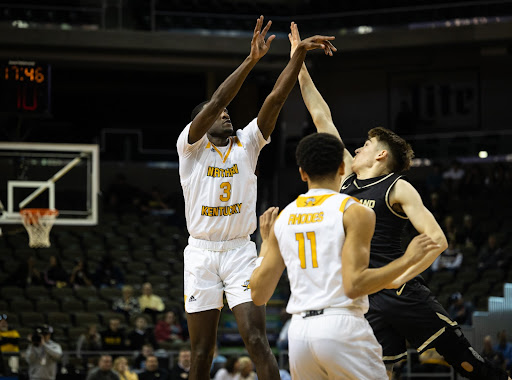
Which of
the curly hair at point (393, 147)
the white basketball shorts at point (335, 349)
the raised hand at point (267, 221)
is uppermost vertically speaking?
the curly hair at point (393, 147)

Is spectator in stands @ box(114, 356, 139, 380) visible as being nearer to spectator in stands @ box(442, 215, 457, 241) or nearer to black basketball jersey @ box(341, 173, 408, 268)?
black basketball jersey @ box(341, 173, 408, 268)

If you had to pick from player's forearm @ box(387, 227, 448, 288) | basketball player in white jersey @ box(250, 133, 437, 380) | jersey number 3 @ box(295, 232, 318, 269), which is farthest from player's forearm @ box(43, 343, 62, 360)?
jersey number 3 @ box(295, 232, 318, 269)

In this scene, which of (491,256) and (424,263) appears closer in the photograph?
(424,263)

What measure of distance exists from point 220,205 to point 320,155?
1.93 metres

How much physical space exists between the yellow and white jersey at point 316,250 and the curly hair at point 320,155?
5.3 inches

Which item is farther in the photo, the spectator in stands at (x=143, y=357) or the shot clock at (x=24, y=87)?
the shot clock at (x=24, y=87)

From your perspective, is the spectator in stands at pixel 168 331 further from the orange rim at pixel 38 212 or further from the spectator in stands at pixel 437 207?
the spectator in stands at pixel 437 207

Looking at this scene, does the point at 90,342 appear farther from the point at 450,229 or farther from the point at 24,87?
the point at 450,229

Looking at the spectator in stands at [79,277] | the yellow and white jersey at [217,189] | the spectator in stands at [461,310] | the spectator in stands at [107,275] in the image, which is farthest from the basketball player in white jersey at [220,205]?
the spectator in stands at [107,275]

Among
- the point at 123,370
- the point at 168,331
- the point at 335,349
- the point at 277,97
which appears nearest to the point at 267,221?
the point at 335,349

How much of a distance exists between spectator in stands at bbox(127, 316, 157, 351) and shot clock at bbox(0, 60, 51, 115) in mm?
4634

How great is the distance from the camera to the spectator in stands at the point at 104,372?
1355 centimetres

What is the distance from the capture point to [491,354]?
1436 cm

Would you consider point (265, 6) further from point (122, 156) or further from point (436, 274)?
point (436, 274)
